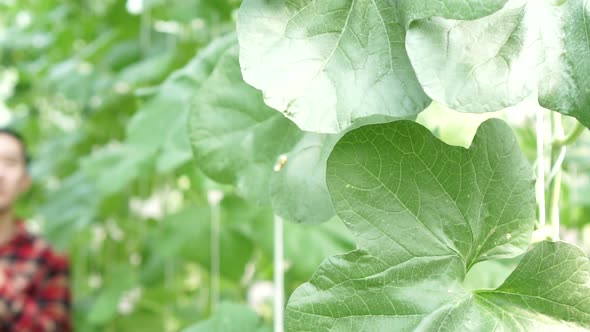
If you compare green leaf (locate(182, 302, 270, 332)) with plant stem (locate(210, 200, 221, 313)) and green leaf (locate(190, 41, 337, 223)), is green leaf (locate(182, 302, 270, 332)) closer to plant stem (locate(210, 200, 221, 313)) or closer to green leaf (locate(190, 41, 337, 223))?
green leaf (locate(190, 41, 337, 223))

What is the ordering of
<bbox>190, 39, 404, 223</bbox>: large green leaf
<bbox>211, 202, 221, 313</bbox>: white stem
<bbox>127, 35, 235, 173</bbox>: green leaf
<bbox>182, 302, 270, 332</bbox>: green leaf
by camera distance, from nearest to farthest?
<bbox>190, 39, 404, 223</bbox>: large green leaf
<bbox>182, 302, 270, 332</bbox>: green leaf
<bbox>127, 35, 235, 173</bbox>: green leaf
<bbox>211, 202, 221, 313</bbox>: white stem

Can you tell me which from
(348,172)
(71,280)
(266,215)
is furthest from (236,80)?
(71,280)

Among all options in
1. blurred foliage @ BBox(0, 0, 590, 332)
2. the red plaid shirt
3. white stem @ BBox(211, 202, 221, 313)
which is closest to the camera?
blurred foliage @ BBox(0, 0, 590, 332)

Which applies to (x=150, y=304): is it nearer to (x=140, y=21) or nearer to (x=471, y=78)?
(x=140, y=21)

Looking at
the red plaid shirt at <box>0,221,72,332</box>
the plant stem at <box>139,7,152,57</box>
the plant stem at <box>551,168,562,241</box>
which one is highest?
the plant stem at <box>551,168,562,241</box>

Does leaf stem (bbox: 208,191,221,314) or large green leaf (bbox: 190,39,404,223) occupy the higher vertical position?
large green leaf (bbox: 190,39,404,223)

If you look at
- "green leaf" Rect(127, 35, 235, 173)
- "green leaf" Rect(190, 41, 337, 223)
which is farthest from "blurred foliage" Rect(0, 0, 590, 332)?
"green leaf" Rect(190, 41, 337, 223)

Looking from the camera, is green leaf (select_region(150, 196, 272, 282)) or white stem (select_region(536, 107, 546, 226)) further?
green leaf (select_region(150, 196, 272, 282))

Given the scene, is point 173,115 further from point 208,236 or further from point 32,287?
point 32,287

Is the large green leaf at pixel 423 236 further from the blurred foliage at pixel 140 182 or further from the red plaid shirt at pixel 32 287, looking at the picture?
the red plaid shirt at pixel 32 287
